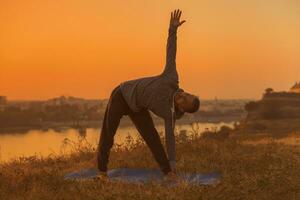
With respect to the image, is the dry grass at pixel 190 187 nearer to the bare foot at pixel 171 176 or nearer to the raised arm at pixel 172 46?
the bare foot at pixel 171 176

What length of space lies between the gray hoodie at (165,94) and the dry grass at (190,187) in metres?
0.92

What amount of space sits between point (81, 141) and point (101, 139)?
475 centimetres

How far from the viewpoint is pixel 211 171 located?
319 inches

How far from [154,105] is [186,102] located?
1.67 ft

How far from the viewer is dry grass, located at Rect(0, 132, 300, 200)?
5727mm

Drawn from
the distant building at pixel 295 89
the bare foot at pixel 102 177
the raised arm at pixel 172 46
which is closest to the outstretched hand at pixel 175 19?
the raised arm at pixel 172 46

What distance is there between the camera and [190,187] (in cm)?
588

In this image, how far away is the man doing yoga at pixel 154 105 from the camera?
6879 millimetres

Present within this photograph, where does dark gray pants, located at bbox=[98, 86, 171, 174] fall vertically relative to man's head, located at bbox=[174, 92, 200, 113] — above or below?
below

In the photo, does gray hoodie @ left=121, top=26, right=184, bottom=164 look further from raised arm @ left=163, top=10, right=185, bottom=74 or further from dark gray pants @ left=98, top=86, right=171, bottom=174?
dark gray pants @ left=98, top=86, right=171, bottom=174

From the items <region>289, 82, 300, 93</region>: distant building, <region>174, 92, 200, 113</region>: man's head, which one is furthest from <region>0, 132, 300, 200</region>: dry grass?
<region>289, 82, 300, 93</region>: distant building

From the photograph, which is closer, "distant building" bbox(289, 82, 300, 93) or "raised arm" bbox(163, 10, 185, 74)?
"raised arm" bbox(163, 10, 185, 74)

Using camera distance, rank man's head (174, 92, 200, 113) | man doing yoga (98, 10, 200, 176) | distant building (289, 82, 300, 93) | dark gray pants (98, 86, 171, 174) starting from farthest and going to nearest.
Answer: distant building (289, 82, 300, 93) < dark gray pants (98, 86, 171, 174) < man doing yoga (98, 10, 200, 176) < man's head (174, 92, 200, 113)

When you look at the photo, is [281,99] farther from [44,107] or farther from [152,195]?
[152,195]
